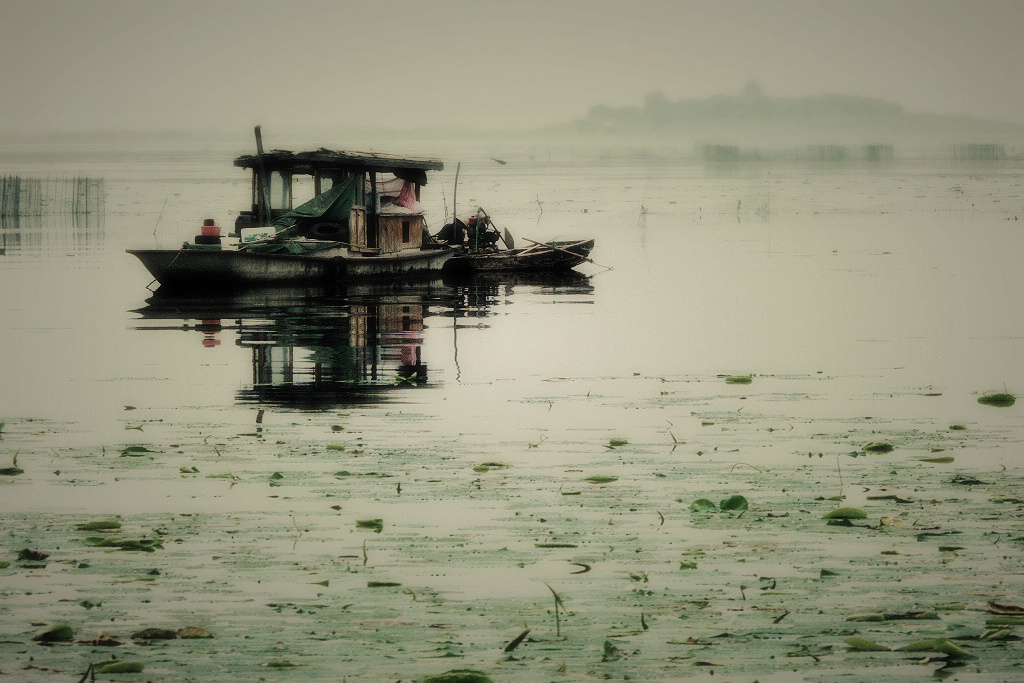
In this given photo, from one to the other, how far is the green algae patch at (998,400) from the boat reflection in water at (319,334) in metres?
5.43

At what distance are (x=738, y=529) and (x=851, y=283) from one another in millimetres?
18390

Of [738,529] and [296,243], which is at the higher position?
[296,243]

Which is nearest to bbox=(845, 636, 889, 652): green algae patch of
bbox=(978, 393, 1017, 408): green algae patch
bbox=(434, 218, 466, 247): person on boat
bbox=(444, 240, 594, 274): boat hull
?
bbox=(978, 393, 1017, 408): green algae patch

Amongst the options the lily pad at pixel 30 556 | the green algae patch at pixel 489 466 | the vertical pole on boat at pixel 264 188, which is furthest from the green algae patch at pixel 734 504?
the vertical pole on boat at pixel 264 188

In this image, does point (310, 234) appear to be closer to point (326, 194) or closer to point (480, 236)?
point (326, 194)

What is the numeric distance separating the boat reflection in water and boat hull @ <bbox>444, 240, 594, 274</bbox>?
155cm

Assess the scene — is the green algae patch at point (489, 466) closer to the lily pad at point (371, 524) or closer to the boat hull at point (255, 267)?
the lily pad at point (371, 524)

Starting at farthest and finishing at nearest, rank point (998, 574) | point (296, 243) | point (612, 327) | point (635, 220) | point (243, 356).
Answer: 1. point (635, 220)
2. point (296, 243)
3. point (612, 327)
4. point (243, 356)
5. point (998, 574)

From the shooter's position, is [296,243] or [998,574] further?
[296,243]

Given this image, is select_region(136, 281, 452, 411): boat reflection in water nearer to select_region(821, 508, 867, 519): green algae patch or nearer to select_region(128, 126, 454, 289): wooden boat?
select_region(128, 126, 454, 289): wooden boat

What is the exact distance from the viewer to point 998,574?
5.27m

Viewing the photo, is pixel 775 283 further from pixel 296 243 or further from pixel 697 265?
pixel 296 243

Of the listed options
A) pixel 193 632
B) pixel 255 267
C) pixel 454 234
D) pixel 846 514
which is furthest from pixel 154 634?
pixel 454 234

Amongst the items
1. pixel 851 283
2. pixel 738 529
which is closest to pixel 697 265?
pixel 851 283
